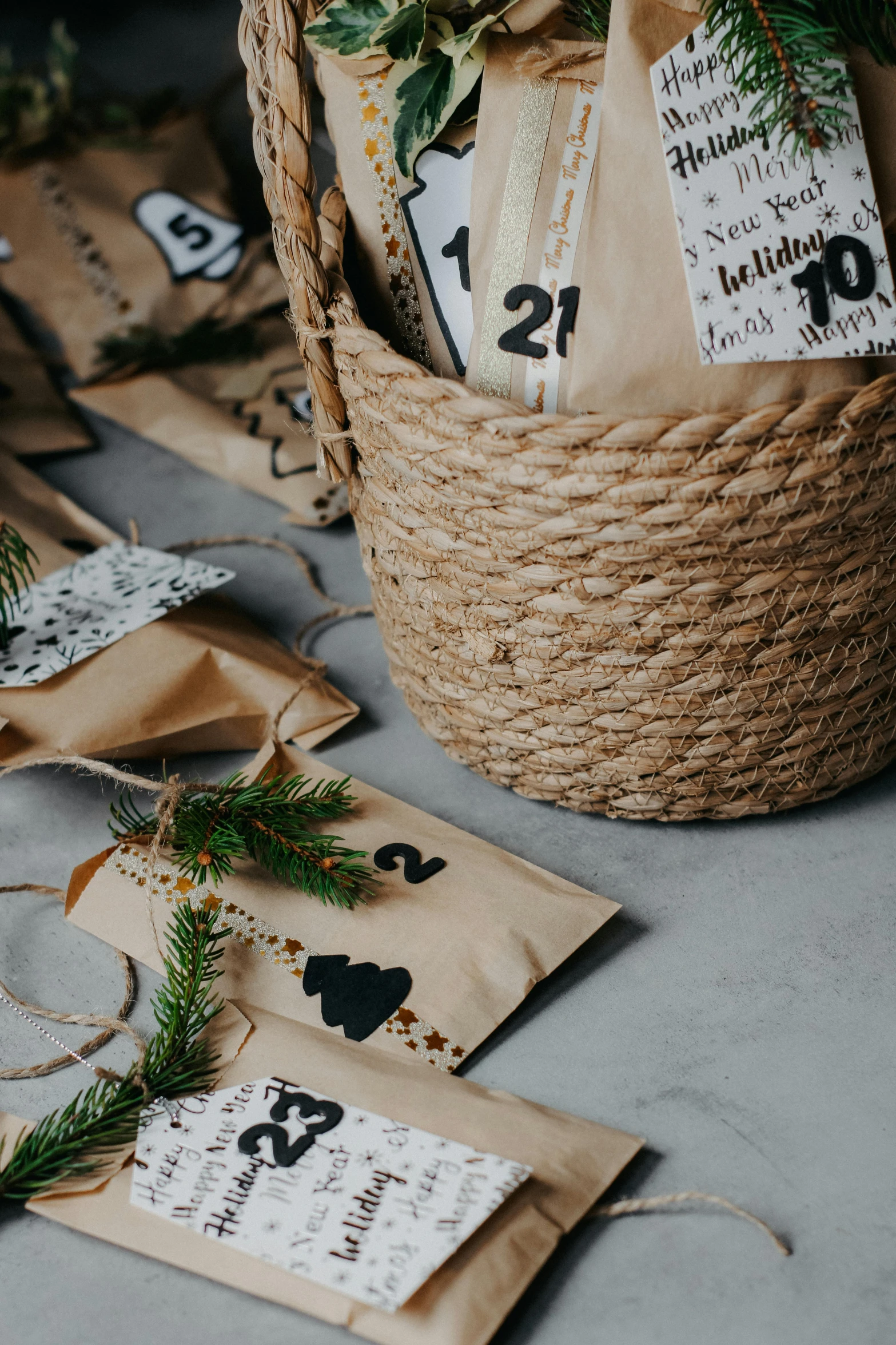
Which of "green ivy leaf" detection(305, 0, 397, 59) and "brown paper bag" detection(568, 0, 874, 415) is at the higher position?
"green ivy leaf" detection(305, 0, 397, 59)

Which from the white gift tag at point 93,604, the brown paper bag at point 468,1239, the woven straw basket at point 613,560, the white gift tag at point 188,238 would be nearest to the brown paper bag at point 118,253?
the white gift tag at point 188,238

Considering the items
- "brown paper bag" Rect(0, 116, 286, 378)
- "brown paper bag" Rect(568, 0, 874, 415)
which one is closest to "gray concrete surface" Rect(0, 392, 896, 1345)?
"brown paper bag" Rect(568, 0, 874, 415)

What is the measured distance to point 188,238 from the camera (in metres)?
1.44

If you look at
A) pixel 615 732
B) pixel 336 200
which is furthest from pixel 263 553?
pixel 615 732

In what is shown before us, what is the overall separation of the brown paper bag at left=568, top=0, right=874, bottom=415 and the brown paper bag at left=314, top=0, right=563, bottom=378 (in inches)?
4.6

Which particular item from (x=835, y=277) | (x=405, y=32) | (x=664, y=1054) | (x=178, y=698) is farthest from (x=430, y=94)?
(x=664, y=1054)

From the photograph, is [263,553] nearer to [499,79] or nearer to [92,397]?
[92,397]

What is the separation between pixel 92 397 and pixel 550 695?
90cm

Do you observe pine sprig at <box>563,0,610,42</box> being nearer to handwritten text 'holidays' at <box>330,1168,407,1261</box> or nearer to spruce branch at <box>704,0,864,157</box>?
spruce branch at <box>704,0,864,157</box>

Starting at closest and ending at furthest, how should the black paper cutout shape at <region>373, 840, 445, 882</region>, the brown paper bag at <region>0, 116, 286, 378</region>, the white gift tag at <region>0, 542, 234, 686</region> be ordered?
the black paper cutout shape at <region>373, 840, 445, 882</region> → the white gift tag at <region>0, 542, 234, 686</region> → the brown paper bag at <region>0, 116, 286, 378</region>

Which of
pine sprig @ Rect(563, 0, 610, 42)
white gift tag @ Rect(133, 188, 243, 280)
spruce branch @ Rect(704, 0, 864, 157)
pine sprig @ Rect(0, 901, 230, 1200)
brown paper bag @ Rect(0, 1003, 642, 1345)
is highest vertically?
pine sprig @ Rect(563, 0, 610, 42)

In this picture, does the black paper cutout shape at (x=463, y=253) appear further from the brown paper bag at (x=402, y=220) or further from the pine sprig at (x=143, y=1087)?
the pine sprig at (x=143, y=1087)

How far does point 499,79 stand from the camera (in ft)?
2.24

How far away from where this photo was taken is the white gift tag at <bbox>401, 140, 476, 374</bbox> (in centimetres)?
73
